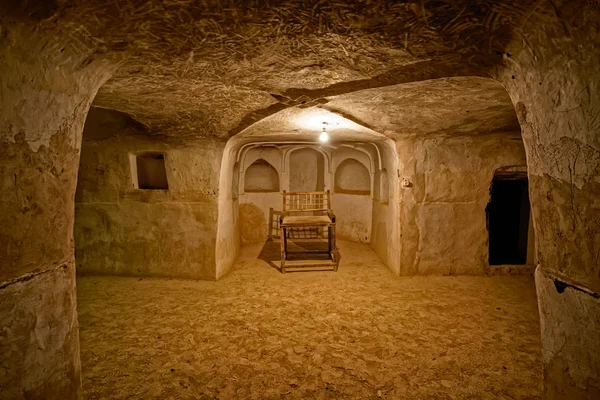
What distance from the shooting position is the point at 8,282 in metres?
1.32

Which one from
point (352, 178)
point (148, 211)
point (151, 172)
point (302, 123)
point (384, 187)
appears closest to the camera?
point (302, 123)

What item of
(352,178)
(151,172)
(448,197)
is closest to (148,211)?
(151,172)

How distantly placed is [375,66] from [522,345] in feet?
10.4

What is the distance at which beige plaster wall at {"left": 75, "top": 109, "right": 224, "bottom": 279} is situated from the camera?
498 centimetres

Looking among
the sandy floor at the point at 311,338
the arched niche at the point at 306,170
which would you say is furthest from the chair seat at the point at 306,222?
the arched niche at the point at 306,170

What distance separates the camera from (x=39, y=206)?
4.85 feet

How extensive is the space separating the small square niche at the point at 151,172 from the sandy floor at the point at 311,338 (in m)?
1.65

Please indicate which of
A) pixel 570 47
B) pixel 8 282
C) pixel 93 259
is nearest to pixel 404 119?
pixel 570 47

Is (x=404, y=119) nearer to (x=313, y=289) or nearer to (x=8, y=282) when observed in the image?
(x=313, y=289)

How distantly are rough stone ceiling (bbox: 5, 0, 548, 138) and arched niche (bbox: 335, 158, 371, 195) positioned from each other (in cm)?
576

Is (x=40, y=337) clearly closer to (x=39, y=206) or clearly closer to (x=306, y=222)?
(x=39, y=206)

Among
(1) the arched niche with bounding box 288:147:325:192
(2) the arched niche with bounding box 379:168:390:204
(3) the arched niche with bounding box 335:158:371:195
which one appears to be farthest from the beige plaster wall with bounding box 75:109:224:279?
(3) the arched niche with bounding box 335:158:371:195

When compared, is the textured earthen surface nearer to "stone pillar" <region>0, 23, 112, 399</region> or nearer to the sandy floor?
"stone pillar" <region>0, 23, 112, 399</region>

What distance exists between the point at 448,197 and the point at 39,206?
17.3 feet
